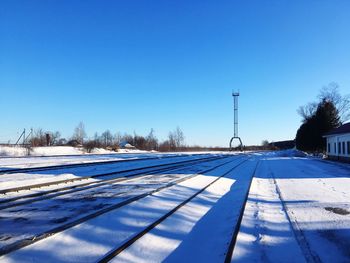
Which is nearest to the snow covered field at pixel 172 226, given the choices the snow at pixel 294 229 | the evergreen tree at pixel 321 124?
the snow at pixel 294 229

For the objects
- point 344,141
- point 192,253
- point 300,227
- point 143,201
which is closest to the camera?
point 192,253

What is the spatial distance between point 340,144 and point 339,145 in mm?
466

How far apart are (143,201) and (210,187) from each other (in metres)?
4.41

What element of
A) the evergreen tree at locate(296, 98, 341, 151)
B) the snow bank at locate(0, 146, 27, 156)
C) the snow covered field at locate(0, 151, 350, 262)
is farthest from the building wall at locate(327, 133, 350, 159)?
the snow bank at locate(0, 146, 27, 156)


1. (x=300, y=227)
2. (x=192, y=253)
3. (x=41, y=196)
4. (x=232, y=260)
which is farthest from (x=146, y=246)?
(x=41, y=196)

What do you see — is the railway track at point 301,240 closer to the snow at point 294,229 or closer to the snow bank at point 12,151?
the snow at point 294,229

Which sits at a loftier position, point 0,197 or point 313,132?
point 313,132

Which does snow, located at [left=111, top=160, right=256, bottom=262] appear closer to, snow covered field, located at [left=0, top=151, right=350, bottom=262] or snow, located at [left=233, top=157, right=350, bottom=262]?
snow covered field, located at [left=0, top=151, right=350, bottom=262]

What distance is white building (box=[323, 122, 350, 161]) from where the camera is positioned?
3400cm

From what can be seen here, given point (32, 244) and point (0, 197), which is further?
point (0, 197)

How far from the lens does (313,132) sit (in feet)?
184

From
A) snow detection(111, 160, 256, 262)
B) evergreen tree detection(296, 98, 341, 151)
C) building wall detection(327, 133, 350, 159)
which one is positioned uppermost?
evergreen tree detection(296, 98, 341, 151)

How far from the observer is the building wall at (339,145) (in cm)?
3403

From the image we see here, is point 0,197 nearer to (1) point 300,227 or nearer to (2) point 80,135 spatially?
(1) point 300,227
